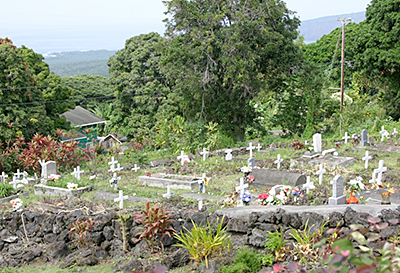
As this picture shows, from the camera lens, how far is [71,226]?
25.7 ft

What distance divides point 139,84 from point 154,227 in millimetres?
22924

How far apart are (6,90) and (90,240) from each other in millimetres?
14089

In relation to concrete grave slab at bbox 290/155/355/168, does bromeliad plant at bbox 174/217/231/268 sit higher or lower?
higher

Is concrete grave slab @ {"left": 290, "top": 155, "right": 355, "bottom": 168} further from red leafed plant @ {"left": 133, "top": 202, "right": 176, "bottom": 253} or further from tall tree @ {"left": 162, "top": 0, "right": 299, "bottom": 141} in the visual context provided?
red leafed plant @ {"left": 133, "top": 202, "right": 176, "bottom": 253}

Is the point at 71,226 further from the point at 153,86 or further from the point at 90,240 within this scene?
the point at 153,86

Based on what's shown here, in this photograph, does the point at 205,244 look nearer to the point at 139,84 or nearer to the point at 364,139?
the point at 364,139

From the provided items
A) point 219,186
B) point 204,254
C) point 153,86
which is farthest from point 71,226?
point 153,86

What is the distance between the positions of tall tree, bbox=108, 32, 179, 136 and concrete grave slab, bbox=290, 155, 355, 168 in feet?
49.6

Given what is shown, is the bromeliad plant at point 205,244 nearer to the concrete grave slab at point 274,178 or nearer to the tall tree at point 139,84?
the concrete grave slab at point 274,178

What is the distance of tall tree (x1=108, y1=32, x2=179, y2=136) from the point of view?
28.4 meters

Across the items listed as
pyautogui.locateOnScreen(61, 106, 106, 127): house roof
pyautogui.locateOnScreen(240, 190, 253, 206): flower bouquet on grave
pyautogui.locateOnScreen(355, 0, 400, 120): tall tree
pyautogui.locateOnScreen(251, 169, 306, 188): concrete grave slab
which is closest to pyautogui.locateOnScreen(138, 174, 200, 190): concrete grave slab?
pyautogui.locateOnScreen(251, 169, 306, 188): concrete grave slab

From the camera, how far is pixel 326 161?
12.6 metres

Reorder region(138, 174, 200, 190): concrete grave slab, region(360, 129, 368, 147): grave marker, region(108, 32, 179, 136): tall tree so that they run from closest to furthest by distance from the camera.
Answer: region(138, 174, 200, 190): concrete grave slab, region(360, 129, 368, 147): grave marker, region(108, 32, 179, 136): tall tree

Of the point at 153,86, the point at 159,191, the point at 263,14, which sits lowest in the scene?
the point at 159,191
